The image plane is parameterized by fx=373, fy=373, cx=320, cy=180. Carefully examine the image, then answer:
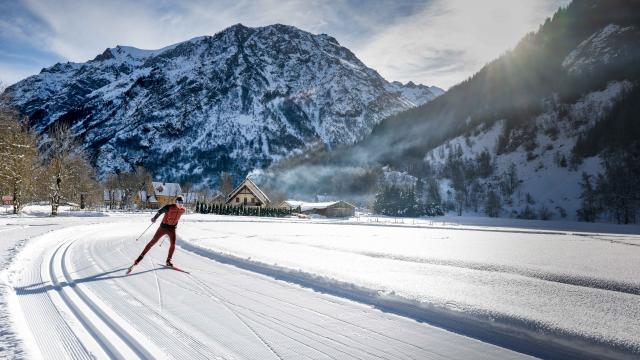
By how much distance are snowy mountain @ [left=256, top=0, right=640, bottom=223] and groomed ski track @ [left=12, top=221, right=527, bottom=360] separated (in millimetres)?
107022

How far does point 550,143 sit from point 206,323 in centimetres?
18771

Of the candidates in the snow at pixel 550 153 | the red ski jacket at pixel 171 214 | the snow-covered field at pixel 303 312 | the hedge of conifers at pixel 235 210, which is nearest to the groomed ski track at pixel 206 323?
the snow-covered field at pixel 303 312

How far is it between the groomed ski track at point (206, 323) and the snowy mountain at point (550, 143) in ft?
351

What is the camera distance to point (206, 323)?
5.74 meters

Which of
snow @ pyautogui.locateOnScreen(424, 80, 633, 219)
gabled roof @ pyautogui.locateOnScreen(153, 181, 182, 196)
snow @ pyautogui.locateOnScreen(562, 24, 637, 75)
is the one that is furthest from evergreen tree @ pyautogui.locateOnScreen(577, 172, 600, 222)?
gabled roof @ pyautogui.locateOnScreen(153, 181, 182, 196)

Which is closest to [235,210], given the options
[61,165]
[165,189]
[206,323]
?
[61,165]

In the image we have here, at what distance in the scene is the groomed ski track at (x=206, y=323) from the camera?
4.72m

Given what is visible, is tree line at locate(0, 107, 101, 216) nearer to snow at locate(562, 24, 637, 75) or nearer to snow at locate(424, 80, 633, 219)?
snow at locate(424, 80, 633, 219)

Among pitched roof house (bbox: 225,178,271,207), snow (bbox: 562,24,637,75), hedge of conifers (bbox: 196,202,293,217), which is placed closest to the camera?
hedge of conifers (bbox: 196,202,293,217)

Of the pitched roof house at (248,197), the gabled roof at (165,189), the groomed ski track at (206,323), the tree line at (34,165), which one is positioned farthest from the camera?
the gabled roof at (165,189)

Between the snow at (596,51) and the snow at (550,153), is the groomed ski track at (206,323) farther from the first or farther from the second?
the snow at (596,51)

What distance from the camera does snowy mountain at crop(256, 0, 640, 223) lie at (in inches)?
5157

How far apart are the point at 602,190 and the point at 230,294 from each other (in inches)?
4979

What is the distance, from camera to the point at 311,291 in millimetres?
8242
